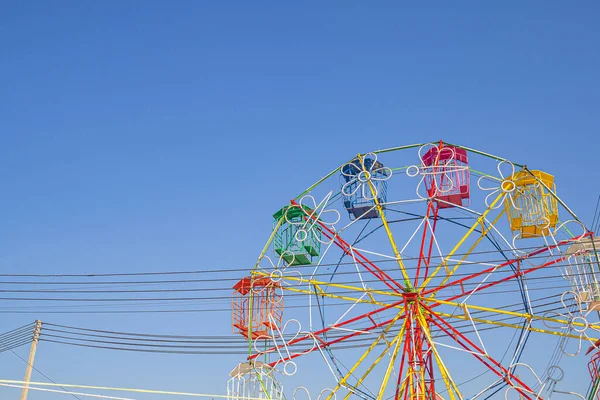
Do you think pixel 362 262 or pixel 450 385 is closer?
pixel 450 385

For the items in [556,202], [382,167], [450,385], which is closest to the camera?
[450,385]

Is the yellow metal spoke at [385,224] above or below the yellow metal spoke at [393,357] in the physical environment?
above

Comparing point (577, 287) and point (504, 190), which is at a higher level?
point (504, 190)

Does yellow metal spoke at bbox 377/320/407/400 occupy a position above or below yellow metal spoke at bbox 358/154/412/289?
below

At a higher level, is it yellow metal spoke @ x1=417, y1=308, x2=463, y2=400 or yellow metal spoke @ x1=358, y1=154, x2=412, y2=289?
yellow metal spoke @ x1=358, y1=154, x2=412, y2=289

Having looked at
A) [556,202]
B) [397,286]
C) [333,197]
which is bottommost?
[397,286]

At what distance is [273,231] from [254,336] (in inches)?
116

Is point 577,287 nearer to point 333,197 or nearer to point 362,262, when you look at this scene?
point 362,262

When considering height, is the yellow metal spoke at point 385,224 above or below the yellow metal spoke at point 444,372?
above

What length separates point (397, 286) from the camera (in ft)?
63.6

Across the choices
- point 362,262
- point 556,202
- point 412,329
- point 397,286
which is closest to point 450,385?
point 412,329

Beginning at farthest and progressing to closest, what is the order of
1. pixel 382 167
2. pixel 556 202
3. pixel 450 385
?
1. pixel 382 167
2. pixel 556 202
3. pixel 450 385

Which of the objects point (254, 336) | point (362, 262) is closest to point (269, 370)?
point (254, 336)

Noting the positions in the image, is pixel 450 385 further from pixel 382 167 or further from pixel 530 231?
pixel 382 167
